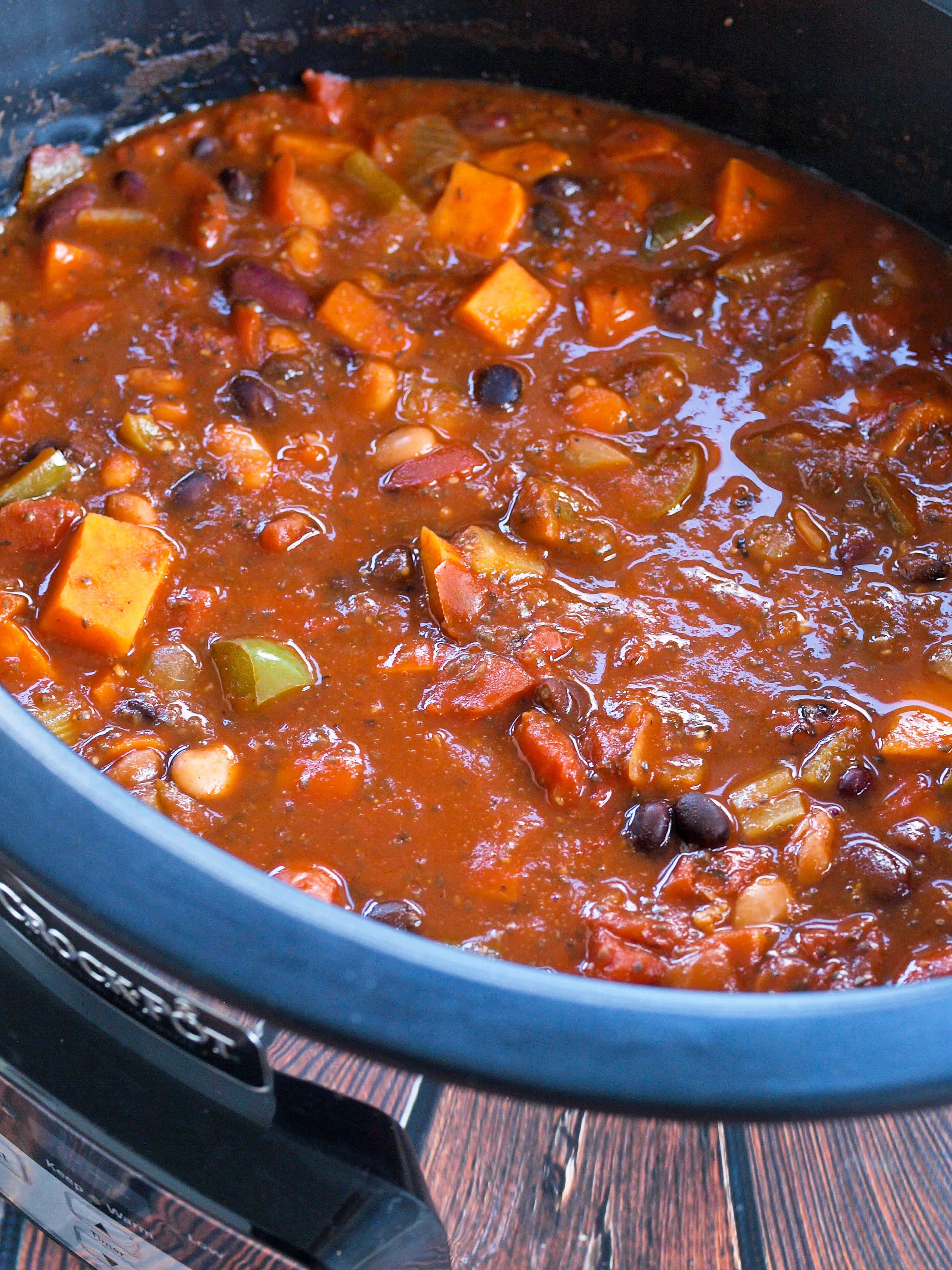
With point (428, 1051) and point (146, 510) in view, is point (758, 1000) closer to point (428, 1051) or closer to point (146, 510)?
point (428, 1051)

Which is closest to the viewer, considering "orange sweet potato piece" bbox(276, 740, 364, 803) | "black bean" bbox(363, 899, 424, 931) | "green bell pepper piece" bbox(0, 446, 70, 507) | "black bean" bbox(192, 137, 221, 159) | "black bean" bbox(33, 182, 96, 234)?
"black bean" bbox(363, 899, 424, 931)

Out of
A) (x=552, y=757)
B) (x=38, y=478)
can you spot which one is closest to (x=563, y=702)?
(x=552, y=757)

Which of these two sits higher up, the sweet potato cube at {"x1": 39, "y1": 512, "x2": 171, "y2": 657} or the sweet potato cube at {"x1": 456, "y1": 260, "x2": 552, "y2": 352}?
the sweet potato cube at {"x1": 456, "y1": 260, "x2": 552, "y2": 352}

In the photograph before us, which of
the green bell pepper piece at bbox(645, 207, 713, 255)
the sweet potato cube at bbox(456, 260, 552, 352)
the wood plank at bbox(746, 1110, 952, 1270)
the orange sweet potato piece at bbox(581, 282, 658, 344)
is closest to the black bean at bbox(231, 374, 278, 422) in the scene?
the sweet potato cube at bbox(456, 260, 552, 352)

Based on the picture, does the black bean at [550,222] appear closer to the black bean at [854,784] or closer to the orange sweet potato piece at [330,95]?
the orange sweet potato piece at [330,95]

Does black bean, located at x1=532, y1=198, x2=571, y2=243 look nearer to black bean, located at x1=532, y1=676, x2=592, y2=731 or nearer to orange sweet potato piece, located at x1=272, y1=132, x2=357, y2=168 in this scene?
orange sweet potato piece, located at x1=272, y1=132, x2=357, y2=168

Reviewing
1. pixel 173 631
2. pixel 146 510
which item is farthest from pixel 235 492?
pixel 173 631
